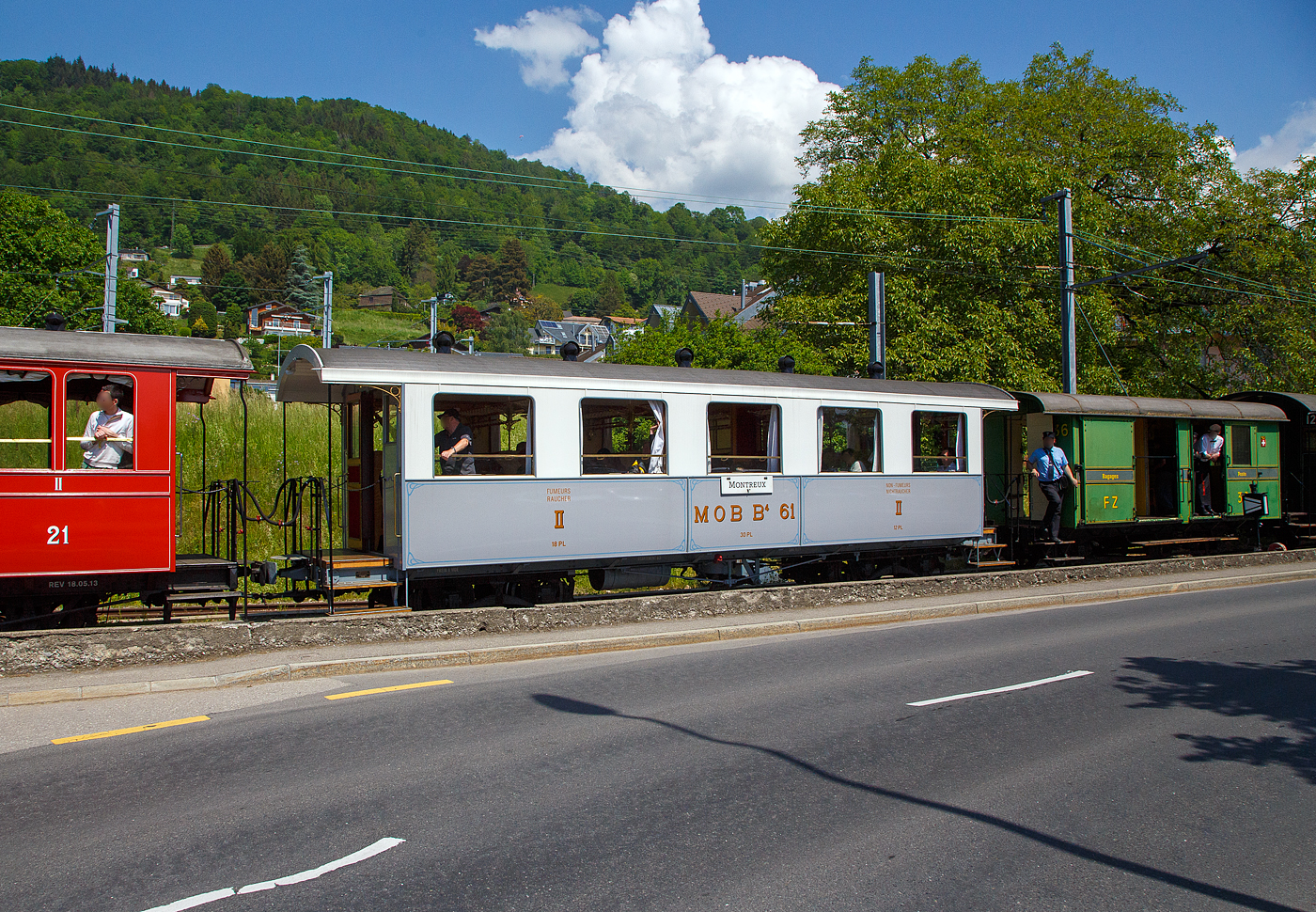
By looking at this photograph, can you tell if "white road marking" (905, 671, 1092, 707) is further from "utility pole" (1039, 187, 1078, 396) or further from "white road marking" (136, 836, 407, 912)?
"utility pole" (1039, 187, 1078, 396)

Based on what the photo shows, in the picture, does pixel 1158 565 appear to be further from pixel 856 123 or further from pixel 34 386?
pixel 856 123

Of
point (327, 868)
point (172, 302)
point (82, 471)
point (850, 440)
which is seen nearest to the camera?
point (327, 868)

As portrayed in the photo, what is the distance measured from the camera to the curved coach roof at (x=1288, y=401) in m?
20.9

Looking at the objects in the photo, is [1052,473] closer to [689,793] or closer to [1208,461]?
[1208,461]

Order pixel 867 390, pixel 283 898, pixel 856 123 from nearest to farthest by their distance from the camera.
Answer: pixel 283 898 → pixel 867 390 → pixel 856 123

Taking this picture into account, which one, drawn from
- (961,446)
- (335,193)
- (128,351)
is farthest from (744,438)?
(335,193)

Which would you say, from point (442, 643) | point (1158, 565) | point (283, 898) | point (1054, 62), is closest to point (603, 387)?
point (442, 643)

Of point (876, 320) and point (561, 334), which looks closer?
point (876, 320)

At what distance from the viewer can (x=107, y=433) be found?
9359 mm

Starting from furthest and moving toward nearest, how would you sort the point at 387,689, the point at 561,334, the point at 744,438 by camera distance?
the point at 561,334
the point at 744,438
the point at 387,689

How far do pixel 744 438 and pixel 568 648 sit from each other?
4501 mm

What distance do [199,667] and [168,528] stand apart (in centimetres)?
171

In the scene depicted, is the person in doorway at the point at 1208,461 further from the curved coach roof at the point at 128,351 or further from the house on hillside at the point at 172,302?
the house on hillside at the point at 172,302

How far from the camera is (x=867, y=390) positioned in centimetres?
1434
